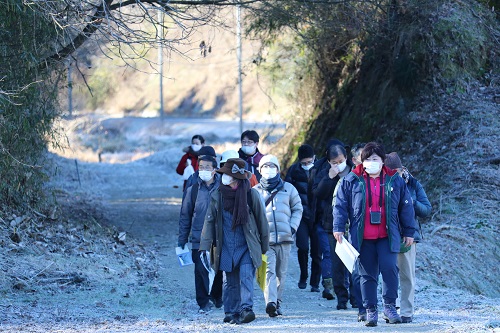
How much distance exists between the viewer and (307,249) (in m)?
11.3

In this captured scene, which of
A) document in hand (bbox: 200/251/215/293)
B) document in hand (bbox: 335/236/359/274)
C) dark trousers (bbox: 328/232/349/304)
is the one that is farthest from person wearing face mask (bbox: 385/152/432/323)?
document in hand (bbox: 200/251/215/293)

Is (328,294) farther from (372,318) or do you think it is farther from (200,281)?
(372,318)

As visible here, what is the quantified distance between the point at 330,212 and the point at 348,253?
6.11ft

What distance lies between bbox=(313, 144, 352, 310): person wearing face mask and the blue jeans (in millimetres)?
1521

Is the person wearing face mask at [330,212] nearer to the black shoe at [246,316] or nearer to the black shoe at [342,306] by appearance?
the black shoe at [342,306]

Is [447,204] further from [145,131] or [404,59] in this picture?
[145,131]

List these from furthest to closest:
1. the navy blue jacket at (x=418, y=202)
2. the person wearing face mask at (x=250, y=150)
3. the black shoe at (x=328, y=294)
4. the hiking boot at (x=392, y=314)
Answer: the person wearing face mask at (x=250, y=150) → the black shoe at (x=328, y=294) → the navy blue jacket at (x=418, y=202) → the hiking boot at (x=392, y=314)

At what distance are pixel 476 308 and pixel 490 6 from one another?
1301 centimetres

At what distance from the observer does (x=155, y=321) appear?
9.12 meters

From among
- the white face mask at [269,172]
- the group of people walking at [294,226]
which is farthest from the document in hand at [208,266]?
the white face mask at [269,172]

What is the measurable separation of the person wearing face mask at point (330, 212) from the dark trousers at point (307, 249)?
34 centimetres

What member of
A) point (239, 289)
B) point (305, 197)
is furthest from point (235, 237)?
point (305, 197)

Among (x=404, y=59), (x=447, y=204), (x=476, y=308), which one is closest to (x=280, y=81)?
(x=404, y=59)

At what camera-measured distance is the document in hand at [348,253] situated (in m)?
8.36
